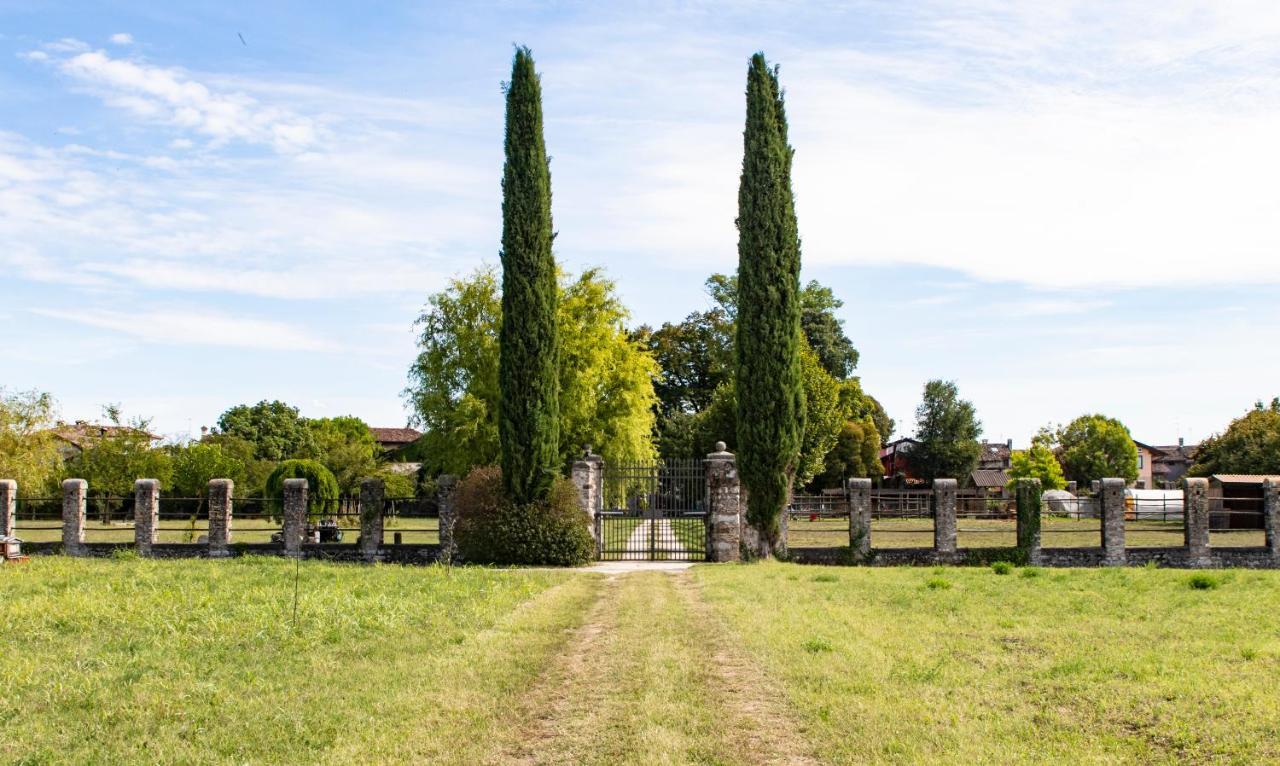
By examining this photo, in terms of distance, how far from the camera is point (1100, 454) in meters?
72.5

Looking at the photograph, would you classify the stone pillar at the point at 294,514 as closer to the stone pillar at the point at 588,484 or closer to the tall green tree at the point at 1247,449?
the stone pillar at the point at 588,484

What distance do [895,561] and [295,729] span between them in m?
17.5

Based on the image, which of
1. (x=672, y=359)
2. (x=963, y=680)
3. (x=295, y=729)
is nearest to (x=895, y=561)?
(x=963, y=680)

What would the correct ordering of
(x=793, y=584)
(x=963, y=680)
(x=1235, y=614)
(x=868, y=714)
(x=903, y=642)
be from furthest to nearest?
(x=793, y=584), (x=1235, y=614), (x=903, y=642), (x=963, y=680), (x=868, y=714)

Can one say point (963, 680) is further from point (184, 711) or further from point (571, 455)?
point (571, 455)

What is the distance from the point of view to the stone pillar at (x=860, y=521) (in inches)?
887

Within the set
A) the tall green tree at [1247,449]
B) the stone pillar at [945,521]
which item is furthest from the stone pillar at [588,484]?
the tall green tree at [1247,449]

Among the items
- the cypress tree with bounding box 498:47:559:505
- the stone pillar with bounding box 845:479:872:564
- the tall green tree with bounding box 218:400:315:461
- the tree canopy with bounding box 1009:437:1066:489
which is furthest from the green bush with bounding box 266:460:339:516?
the tree canopy with bounding box 1009:437:1066:489

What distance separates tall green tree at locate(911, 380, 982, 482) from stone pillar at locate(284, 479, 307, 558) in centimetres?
5508

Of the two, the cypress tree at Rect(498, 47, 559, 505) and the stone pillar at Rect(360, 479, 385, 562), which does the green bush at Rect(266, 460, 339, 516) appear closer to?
the stone pillar at Rect(360, 479, 385, 562)

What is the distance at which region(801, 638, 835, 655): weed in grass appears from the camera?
10188 mm

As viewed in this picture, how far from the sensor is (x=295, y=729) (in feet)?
24.5

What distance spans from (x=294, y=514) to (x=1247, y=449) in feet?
157

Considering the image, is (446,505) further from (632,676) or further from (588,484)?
(632,676)
